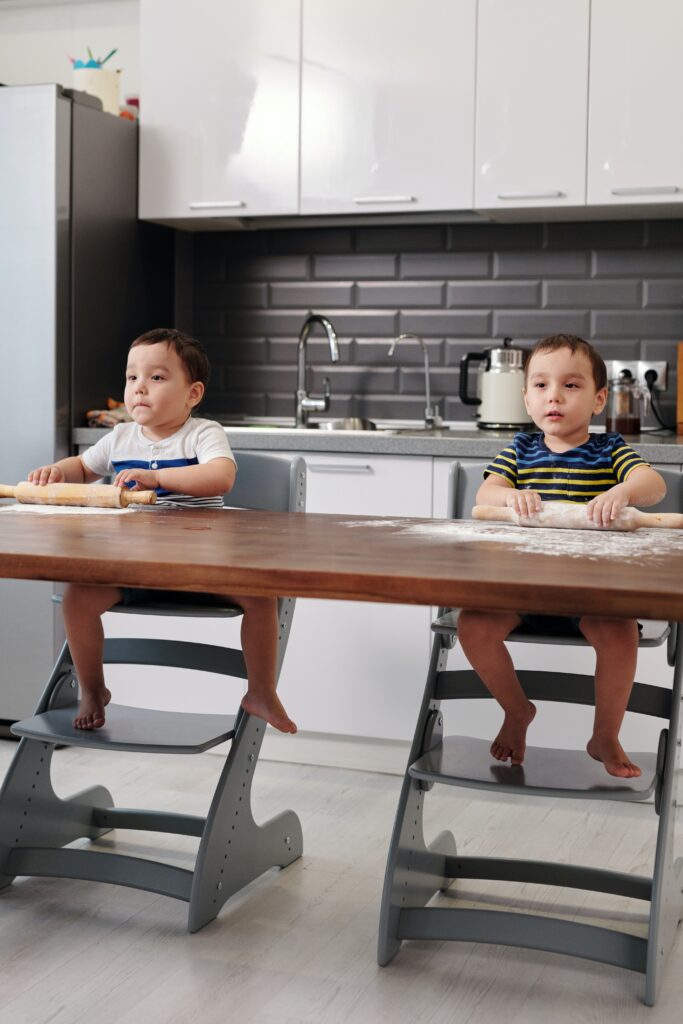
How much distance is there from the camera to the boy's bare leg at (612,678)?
1.96 meters

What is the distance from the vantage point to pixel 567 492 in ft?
7.75

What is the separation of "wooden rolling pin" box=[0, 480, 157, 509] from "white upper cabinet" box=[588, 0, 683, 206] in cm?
178

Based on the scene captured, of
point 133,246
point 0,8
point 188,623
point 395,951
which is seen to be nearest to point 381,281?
point 133,246

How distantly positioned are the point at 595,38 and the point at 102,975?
265 centimetres

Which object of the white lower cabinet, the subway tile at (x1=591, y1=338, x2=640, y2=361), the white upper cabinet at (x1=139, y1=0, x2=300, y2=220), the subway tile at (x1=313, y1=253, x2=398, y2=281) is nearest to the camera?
the white lower cabinet

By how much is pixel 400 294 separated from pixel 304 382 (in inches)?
16.5

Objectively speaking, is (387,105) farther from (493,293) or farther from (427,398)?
(427,398)

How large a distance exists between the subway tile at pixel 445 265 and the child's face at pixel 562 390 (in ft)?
4.94

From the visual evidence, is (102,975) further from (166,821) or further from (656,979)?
(656,979)

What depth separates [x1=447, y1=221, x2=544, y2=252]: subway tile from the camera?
149 inches

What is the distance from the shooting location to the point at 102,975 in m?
2.04

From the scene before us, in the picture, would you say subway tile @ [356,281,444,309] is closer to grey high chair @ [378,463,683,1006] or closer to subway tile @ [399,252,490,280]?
subway tile @ [399,252,490,280]

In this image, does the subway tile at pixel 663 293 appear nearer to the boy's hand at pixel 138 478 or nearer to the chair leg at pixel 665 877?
the chair leg at pixel 665 877

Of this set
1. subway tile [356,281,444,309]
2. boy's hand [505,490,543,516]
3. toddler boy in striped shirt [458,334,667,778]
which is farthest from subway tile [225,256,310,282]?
boy's hand [505,490,543,516]
